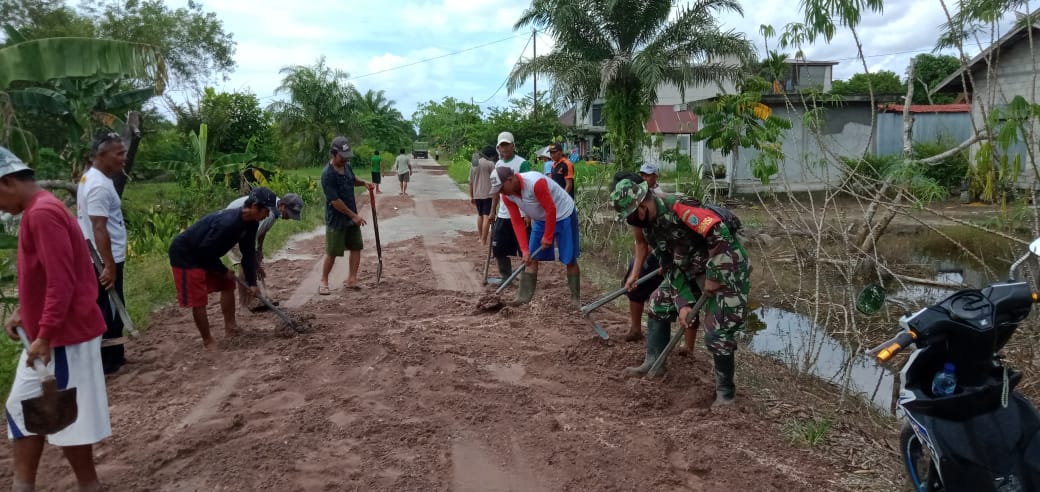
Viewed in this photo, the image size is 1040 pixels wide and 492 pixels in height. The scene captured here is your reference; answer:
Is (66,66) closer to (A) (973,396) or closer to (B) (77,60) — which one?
(B) (77,60)

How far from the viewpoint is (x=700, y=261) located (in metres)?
4.61

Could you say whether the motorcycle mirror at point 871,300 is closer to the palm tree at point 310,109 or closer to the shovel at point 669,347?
the shovel at point 669,347

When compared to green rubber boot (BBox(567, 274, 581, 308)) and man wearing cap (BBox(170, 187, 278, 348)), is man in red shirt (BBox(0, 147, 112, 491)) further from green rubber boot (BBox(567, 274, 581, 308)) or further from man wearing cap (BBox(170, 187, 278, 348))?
green rubber boot (BBox(567, 274, 581, 308))

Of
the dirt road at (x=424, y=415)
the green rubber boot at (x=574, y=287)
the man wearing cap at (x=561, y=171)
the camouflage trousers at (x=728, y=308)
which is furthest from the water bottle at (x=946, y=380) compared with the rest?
the man wearing cap at (x=561, y=171)

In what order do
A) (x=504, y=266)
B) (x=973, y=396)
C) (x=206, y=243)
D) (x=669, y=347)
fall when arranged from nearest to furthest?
(x=973, y=396), (x=669, y=347), (x=206, y=243), (x=504, y=266)

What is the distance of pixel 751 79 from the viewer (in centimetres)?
664

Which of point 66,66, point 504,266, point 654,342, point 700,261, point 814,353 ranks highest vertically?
point 66,66

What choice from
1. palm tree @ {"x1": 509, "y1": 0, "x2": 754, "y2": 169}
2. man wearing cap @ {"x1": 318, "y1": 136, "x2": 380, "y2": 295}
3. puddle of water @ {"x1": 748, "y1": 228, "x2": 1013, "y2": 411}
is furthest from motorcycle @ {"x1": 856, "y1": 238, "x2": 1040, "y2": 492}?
palm tree @ {"x1": 509, "y1": 0, "x2": 754, "y2": 169}

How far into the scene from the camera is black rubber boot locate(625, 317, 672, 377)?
5.01 meters

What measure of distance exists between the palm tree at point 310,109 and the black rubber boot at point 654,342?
3671 cm

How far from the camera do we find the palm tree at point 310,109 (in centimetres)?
3978

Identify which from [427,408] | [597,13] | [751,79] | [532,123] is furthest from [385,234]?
[532,123]

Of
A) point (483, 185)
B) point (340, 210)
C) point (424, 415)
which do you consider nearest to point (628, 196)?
point (424, 415)

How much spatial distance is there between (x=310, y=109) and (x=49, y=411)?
39193mm
